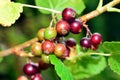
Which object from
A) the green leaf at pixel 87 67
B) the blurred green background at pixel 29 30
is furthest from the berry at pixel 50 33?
the blurred green background at pixel 29 30

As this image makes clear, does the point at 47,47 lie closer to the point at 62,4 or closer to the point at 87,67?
Answer: the point at 62,4

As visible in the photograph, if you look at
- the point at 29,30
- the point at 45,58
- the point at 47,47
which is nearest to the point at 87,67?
the point at 45,58

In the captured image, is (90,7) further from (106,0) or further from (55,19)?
(55,19)

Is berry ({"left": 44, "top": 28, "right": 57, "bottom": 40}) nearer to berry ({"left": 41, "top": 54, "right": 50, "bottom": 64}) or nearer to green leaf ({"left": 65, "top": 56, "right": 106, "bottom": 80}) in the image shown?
berry ({"left": 41, "top": 54, "right": 50, "bottom": 64})

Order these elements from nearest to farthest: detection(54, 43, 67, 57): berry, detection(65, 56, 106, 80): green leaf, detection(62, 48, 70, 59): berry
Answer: detection(54, 43, 67, 57): berry → detection(62, 48, 70, 59): berry → detection(65, 56, 106, 80): green leaf

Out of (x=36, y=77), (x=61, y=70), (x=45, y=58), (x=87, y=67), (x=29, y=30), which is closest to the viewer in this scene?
(x=61, y=70)

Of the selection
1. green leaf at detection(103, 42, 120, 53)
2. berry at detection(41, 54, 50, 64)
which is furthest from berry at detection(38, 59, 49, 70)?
green leaf at detection(103, 42, 120, 53)
